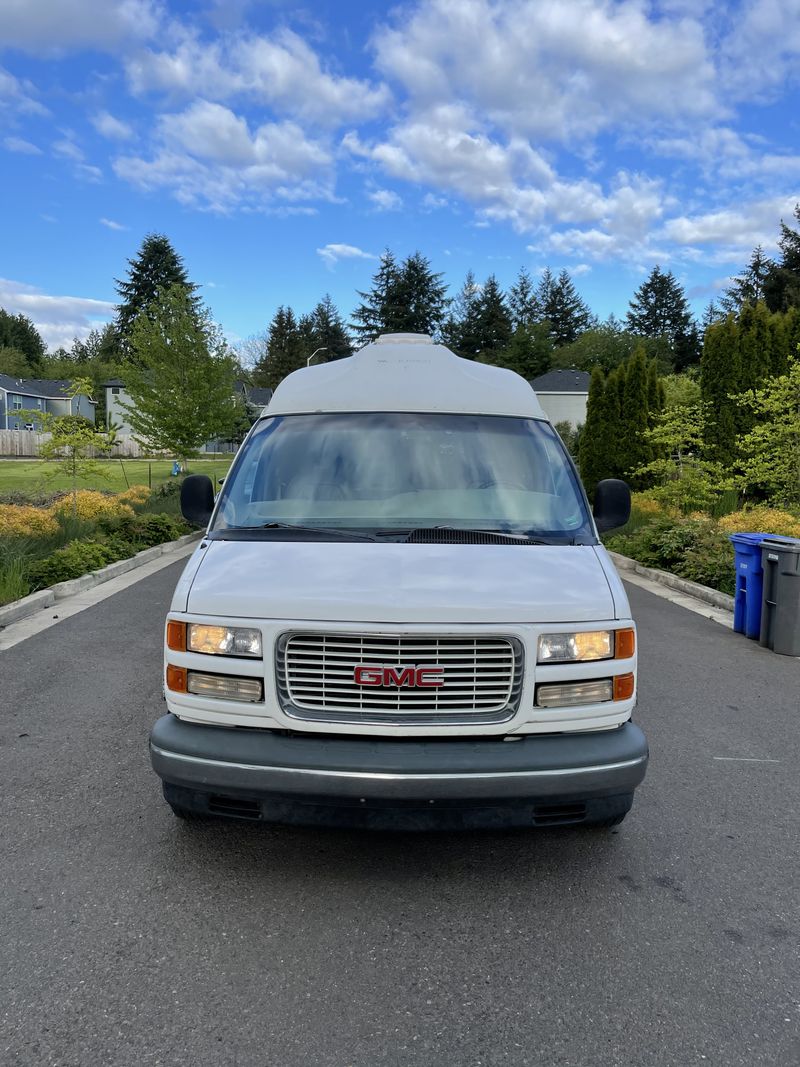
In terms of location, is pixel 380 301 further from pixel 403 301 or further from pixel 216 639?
pixel 216 639

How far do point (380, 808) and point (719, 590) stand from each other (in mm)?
8691

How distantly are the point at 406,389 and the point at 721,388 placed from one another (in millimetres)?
14919

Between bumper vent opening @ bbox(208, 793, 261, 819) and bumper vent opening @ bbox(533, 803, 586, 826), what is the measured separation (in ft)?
3.58

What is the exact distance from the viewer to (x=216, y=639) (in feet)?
10.7


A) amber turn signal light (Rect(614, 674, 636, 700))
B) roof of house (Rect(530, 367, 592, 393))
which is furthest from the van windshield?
roof of house (Rect(530, 367, 592, 393))

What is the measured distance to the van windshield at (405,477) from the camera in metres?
4.07

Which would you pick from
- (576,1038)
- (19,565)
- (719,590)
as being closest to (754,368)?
(719,590)

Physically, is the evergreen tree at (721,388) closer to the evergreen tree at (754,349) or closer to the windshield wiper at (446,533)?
the evergreen tree at (754,349)

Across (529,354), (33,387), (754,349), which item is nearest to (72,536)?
(754,349)

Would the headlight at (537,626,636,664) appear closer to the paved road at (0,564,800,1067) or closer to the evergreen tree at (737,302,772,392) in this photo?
the paved road at (0,564,800,1067)

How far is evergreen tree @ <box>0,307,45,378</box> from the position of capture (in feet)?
346

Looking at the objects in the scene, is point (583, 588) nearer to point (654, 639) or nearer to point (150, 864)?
point (150, 864)

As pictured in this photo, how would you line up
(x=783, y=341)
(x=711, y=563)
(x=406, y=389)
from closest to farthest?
(x=406, y=389)
(x=711, y=563)
(x=783, y=341)

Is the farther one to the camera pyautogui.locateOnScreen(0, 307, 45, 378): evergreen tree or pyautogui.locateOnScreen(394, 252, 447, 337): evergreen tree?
pyautogui.locateOnScreen(0, 307, 45, 378): evergreen tree
